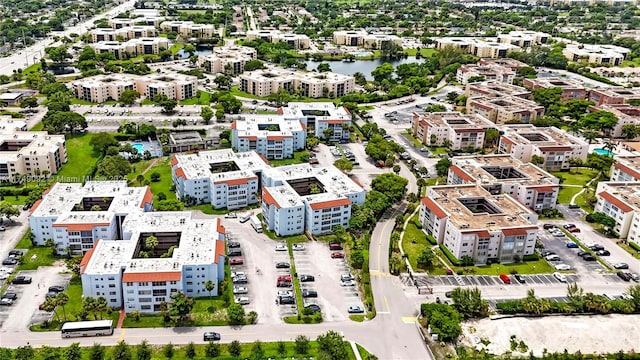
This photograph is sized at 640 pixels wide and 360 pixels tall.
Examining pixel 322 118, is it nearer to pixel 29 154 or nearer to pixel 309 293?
pixel 29 154

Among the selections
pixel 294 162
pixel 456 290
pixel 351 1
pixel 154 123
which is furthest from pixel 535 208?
pixel 351 1

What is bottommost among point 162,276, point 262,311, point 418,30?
point 262,311

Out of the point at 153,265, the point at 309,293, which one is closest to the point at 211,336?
the point at 153,265

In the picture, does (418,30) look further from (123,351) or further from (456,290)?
(123,351)

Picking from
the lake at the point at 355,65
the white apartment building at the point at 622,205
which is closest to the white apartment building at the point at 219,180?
the white apartment building at the point at 622,205

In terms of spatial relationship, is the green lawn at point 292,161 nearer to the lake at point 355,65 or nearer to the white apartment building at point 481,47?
the lake at point 355,65
